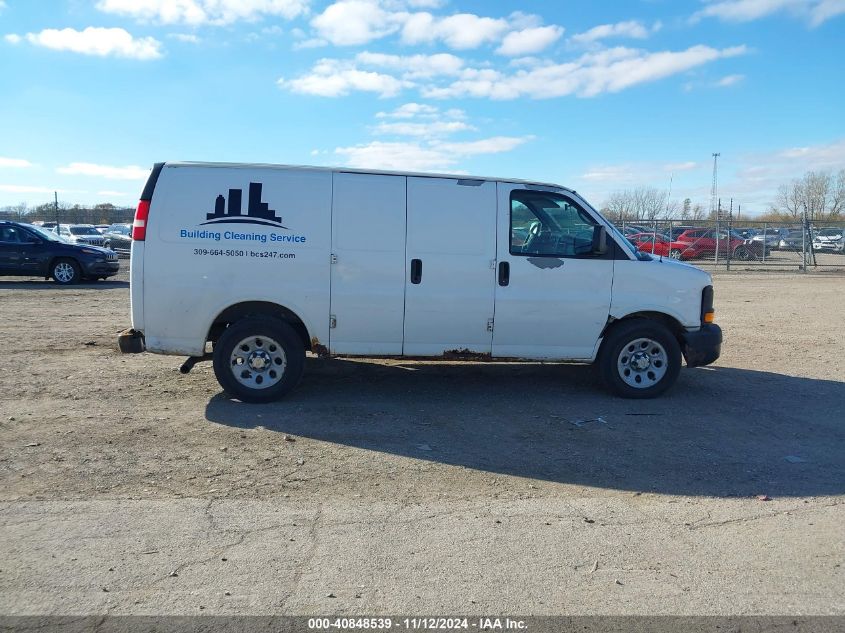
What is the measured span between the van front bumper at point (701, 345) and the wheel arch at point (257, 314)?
4.05 meters

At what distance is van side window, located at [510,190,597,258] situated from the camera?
7.07 metres

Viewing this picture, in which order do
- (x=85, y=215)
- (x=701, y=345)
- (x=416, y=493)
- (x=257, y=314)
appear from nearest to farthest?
(x=416, y=493), (x=257, y=314), (x=701, y=345), (x=85, y=215)

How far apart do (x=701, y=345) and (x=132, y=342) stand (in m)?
5.94

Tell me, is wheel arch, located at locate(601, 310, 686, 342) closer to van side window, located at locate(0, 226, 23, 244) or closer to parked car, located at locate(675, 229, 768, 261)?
van side window, located at locate(0, 226, 23, 244)

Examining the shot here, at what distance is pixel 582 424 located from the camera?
6.53 metres

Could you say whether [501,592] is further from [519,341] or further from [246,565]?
[519,341]

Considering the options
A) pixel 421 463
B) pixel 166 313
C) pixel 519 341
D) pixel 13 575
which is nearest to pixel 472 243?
pixel 519 341

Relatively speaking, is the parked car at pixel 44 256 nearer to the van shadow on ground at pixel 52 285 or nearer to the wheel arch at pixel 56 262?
the wheel arch at pixel 56 262

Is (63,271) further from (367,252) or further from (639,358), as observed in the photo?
(639,358)

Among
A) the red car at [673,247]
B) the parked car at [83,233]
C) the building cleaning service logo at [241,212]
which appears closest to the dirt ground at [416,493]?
the building cleaning service logo at [241,212]

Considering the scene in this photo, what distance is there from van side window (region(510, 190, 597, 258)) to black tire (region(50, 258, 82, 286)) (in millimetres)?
15343

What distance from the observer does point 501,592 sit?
3.59 metres

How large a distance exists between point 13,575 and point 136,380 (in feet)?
13.9

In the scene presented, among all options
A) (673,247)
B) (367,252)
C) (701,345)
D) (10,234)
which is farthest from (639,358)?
(673,247)
